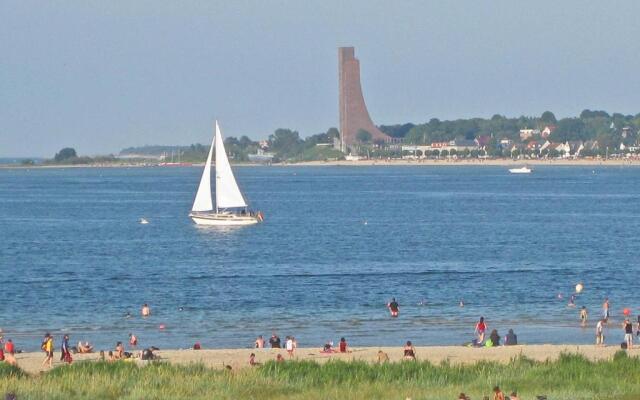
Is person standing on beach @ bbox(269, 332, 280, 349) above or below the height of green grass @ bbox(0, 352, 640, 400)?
below

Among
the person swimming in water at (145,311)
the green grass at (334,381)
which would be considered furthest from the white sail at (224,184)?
the green grass at (334,381)

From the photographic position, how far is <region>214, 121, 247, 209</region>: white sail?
344 ft

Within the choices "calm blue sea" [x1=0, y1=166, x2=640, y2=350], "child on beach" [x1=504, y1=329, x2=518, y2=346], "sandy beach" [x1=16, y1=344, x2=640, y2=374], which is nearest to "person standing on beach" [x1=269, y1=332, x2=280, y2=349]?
"sandy beach" [x1=16, y1=344, x2=640, y2=374]

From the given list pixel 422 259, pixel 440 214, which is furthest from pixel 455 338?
pixel 440 214

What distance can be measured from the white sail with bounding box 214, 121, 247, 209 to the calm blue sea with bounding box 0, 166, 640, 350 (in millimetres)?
3126

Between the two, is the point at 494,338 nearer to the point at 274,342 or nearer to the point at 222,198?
the point at 274,342

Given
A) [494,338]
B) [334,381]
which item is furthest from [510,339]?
[334,381]

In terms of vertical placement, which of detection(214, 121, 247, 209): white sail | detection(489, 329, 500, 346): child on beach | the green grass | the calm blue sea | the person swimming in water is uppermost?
detection(214, 121, 247, 209): white sail

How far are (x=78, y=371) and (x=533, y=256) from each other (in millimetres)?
44472

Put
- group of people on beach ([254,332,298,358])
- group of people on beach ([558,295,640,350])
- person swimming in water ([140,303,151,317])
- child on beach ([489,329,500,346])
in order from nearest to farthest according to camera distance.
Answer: group of people on beach ([254,332,298,358]), group of people on beach ([558,295,640,350]), child on beach ([489,329,500,346]), person swimming in water ([140,303,151,317])

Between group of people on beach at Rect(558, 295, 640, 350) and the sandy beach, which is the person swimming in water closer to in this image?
the sandy beach

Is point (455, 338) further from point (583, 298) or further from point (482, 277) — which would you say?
point (482, 277)

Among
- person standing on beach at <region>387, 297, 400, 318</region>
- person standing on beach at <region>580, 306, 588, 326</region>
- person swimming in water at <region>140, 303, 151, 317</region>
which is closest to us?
person standing on beach at <region>580, 306, 588, 326</region>

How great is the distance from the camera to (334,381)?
3253 centimetres
